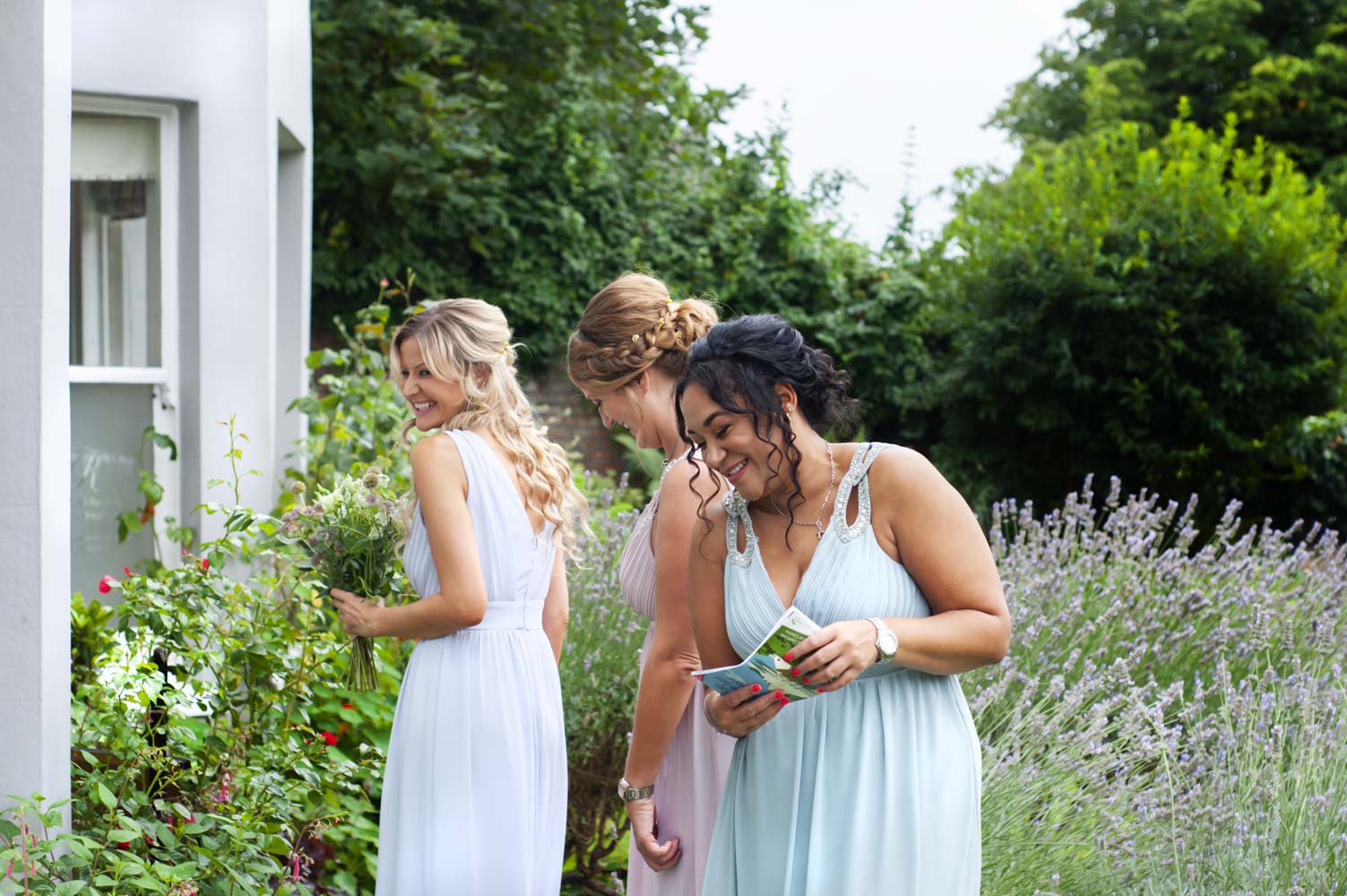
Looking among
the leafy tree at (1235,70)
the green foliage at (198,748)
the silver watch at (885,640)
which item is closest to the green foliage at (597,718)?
the green foliage at (198,748)

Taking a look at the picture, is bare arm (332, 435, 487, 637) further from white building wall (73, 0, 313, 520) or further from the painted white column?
white building wall (73, 0, 313, 520)

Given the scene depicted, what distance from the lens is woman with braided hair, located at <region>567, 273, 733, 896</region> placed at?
262 centimetres

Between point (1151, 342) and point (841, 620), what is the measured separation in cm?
819

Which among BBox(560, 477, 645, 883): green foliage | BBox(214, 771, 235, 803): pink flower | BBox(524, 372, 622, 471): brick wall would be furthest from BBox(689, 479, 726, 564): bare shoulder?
BBox(524, 372, 622, 471): brick wall

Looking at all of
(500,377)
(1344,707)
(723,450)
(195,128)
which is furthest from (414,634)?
(195,128)

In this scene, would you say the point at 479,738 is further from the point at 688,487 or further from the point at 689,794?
the point at 688,487

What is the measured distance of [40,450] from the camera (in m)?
2.74

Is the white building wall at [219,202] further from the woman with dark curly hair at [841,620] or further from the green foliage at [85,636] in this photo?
the woman with dark curly hair at [841,620]

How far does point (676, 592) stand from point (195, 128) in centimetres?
360

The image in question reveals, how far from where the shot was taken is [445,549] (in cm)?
297

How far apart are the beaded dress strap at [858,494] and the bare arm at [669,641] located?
1.18 ft

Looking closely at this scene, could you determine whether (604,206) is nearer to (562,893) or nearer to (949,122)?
(562,893)

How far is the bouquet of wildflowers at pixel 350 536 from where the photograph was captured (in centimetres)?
321

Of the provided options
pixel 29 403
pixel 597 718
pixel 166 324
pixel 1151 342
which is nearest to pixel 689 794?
pixel 29 403
